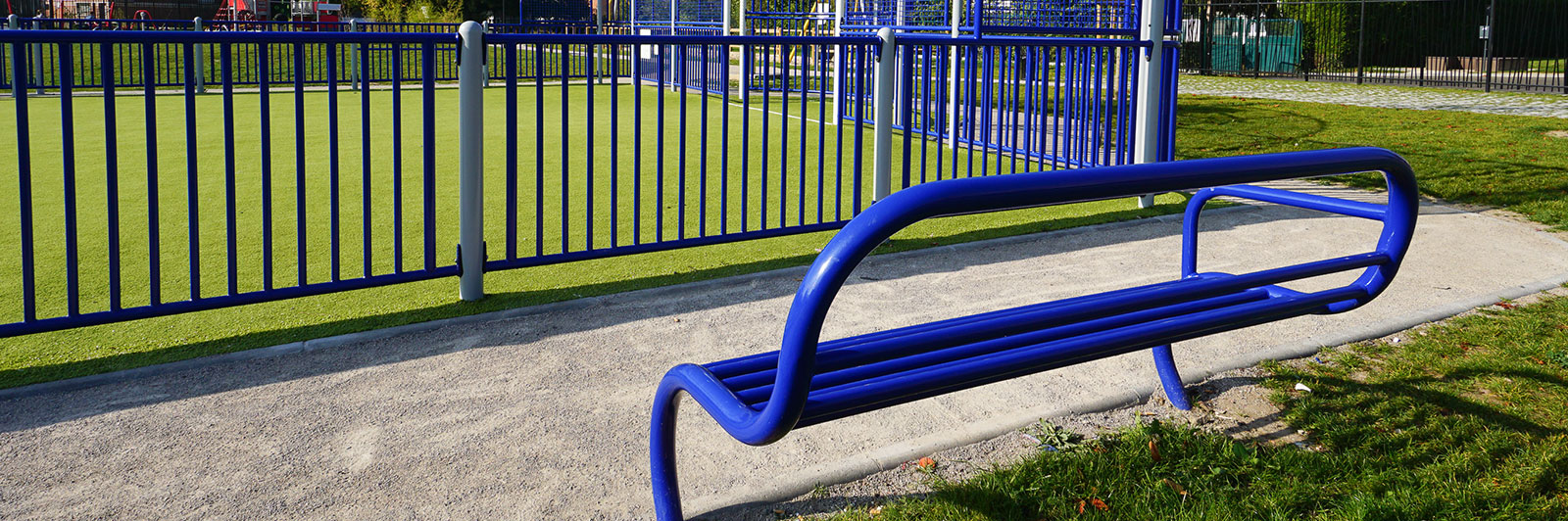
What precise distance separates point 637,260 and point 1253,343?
9.91ft

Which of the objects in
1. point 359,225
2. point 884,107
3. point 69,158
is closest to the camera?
point 69,158

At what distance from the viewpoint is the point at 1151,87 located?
7863 mm

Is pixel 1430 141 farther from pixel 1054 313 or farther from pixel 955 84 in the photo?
pixel 1054 313

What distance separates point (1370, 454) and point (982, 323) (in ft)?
5.45

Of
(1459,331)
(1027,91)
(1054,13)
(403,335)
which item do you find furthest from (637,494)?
(1054,13)

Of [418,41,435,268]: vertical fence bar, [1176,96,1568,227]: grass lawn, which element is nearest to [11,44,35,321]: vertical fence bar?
[418,41,435,268]: vertical fence bar

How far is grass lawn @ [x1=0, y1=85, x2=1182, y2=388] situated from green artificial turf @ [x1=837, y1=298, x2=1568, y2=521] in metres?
2.67

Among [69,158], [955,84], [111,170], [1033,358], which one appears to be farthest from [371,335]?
[955,84]

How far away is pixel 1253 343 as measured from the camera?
4.57 m

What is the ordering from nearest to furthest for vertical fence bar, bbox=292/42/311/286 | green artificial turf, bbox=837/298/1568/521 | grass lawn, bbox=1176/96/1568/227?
green artificial turf, bbox=837/298/1568/521 < vertical fence bar, bbox=292/42/311/286 < grass lawn, bbox=1176/96/1568/227

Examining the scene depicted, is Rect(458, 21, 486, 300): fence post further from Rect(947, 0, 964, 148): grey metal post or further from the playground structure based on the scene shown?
Rect(947, 0, 964, 148): grey metal post

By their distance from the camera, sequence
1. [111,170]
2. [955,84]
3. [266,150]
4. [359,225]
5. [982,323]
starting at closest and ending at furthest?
[982,323] → [111,170] → [266,150] → [359,225] → [955,84]

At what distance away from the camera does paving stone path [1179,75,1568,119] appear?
56.2 feet

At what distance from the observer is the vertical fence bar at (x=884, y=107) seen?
20.7ft
